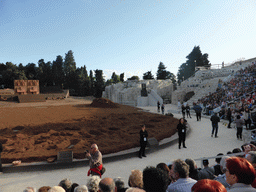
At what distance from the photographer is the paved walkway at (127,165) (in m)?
5.22

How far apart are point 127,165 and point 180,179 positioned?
419cm

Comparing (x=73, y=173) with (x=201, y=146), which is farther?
(x=201, y=146)

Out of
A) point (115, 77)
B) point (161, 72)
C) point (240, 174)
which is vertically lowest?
point (240, 174)

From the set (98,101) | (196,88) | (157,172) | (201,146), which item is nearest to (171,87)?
(196,88)

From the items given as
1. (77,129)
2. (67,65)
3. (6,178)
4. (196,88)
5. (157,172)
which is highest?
(67,65)

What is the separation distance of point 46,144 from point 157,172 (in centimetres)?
719

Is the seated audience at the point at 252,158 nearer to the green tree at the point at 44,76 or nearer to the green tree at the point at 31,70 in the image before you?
the green tree at the point at 44,76

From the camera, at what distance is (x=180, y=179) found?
260 centimetres

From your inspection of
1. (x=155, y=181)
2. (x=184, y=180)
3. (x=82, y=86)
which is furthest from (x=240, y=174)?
(x=82, y=86)

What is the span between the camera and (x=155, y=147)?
8.16m

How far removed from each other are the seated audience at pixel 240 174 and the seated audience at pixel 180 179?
0.71 m

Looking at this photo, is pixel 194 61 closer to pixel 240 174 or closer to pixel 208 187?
pixel 240 174

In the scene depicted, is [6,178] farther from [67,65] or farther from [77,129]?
[67,65]

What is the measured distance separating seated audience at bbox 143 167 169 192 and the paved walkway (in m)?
2.40
